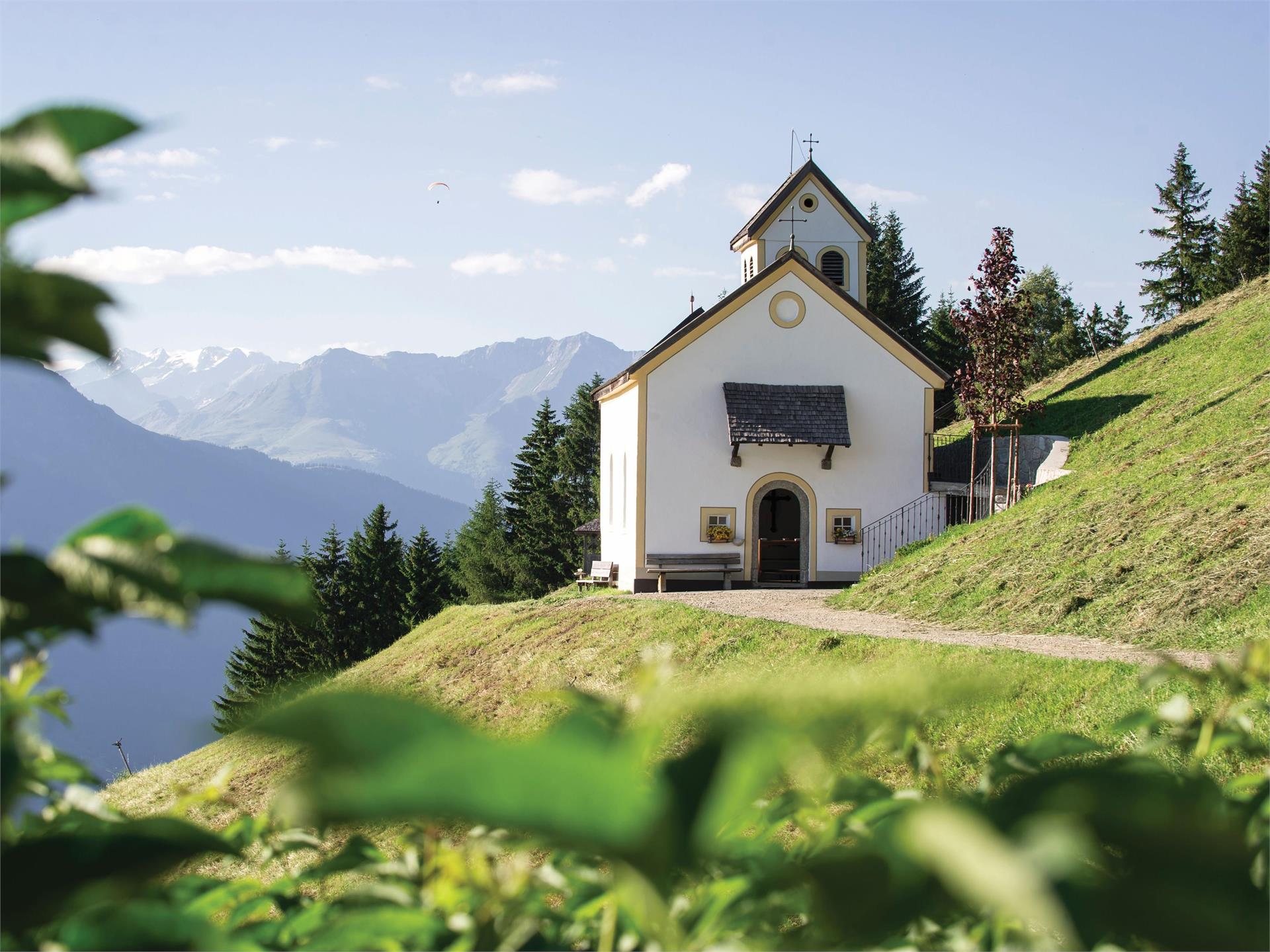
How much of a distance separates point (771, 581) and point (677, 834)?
21.2m

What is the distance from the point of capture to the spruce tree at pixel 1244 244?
37125mm

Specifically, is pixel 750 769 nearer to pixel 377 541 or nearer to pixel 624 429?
pixel 624 429

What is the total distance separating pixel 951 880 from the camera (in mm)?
477

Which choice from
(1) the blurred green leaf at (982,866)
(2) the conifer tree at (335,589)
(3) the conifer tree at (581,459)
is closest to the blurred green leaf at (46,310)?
(1) the blurred green leaf at (982,866)

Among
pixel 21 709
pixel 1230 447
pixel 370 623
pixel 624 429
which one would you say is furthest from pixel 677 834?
pixel 370 623

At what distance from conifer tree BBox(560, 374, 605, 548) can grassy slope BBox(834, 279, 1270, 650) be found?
3771cm

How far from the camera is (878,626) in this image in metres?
12.7

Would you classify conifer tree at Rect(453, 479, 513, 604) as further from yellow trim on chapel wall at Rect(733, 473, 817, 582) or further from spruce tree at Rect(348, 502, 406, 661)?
yellow trim on chapel wall at Rect(733, 473, 817, 582)

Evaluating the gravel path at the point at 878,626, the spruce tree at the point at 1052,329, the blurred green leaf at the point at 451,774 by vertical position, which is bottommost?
the gravel path at the point at 878,626

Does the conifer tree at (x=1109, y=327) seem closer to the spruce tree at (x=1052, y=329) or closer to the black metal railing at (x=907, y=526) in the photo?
the spruce tree at (x=1052, y=329)

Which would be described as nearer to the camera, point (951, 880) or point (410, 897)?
point (951, 880)

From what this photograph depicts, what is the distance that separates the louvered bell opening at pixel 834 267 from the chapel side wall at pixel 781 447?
453 centimetres

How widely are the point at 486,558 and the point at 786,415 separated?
137 ft

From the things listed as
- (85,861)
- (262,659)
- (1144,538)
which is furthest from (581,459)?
(85,861)
